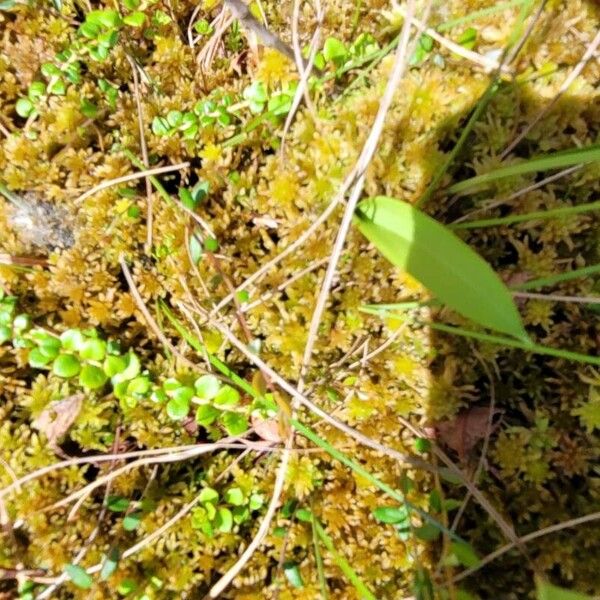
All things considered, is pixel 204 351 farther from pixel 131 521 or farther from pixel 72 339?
pixel 131 521

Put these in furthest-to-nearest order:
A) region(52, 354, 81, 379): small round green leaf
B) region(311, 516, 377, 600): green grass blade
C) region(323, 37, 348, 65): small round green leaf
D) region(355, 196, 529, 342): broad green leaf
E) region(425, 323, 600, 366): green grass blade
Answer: region(323, 37, 348, 65): small round green leaf → region(52, 354, 81, 379): small round green leaf → region(311, 516, 377, 600): green grass blade → region(425, 323, 600, 366): green grass blade → region(355, 196, 529, 342): broad green leaf

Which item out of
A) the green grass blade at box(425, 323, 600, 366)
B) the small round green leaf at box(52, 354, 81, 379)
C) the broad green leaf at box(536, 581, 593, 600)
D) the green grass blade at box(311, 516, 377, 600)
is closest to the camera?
the broad green leaf at box(536, 581, 593, 600)

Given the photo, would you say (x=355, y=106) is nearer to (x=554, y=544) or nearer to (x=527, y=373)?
(x=527, y=373)

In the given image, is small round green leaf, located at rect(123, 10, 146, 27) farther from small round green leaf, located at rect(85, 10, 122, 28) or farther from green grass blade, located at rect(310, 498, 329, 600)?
green grass blade, located at rect(310, 498, 329, 600)

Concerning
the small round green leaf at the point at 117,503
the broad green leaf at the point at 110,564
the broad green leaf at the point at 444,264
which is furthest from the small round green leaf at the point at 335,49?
the broad green leaf at the point at 110,564

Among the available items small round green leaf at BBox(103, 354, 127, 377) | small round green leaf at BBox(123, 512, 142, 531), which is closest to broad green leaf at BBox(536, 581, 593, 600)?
small round green leaf at BBox(123, 512, 142, 531)

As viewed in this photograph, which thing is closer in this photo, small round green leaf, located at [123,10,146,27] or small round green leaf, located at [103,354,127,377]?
small round green leaf, located at [103,354,127,377]
